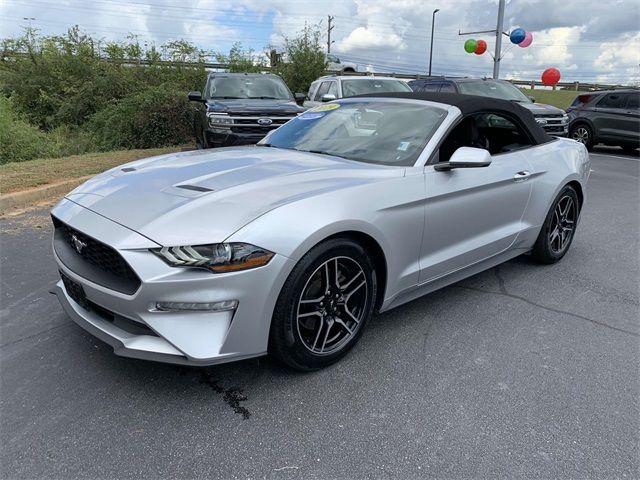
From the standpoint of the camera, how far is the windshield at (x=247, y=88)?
9.91 metres

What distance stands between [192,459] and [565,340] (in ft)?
8.17

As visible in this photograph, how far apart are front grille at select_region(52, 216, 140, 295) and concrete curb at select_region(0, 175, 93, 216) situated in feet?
12.9

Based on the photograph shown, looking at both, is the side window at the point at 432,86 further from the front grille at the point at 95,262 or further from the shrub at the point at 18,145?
the front grille at the point at 95,262

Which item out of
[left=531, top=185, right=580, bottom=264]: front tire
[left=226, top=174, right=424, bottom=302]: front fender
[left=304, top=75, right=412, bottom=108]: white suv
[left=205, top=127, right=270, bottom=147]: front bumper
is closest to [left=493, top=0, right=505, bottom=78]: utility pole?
[left=304, top=75, right=412, bottom=108]: white suv

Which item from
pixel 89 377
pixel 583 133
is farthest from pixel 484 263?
pixel 583 133

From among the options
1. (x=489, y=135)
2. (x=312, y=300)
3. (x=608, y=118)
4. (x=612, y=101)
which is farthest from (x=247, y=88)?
(x=612, y=101)

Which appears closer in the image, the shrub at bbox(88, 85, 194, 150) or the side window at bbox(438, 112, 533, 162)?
the side window at bbox(438, 112, 533, 162)

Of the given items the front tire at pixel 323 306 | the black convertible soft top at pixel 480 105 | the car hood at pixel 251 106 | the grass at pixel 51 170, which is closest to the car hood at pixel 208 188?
the front tire at pixel 323 306

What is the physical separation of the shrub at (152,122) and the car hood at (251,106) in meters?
2.95

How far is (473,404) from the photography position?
8.82ft

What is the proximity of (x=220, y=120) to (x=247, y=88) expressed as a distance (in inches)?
74.9

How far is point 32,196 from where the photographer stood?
21.8 feet

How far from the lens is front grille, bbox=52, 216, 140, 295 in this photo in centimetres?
250

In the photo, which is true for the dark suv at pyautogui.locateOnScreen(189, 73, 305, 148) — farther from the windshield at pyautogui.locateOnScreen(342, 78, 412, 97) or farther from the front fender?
the front fender
